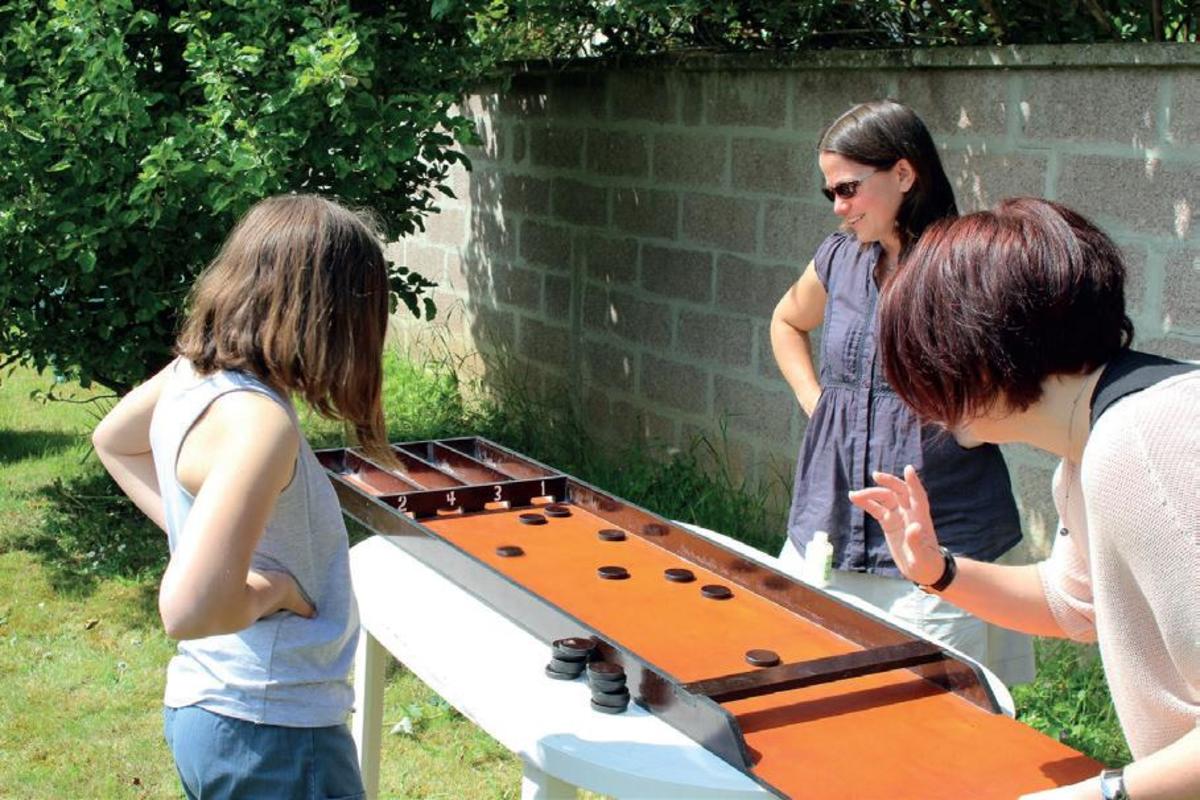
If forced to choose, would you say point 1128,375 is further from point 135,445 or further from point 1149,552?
point 135,445

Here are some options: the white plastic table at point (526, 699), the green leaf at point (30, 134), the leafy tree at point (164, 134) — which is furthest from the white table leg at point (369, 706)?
the green leaf at point (30, 134)

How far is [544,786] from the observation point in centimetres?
266

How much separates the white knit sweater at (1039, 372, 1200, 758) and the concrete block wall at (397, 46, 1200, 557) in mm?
2557

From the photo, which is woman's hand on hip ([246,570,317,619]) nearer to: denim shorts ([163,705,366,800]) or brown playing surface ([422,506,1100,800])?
denim shorts ([163,705,366,800])

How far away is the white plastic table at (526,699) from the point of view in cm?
240

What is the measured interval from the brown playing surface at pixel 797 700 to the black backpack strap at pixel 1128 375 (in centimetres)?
65

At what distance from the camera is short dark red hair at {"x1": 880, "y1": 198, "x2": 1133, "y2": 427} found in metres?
2.11

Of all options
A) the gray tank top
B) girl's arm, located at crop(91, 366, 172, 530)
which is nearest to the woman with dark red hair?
the gray tank top

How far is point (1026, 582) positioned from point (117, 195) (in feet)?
13.6

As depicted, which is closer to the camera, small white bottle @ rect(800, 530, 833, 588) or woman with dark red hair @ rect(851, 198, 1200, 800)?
woman with dark red hair @ rect(851, 198, 1200, 800)

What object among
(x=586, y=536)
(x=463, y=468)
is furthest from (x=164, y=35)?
(x=586, y=536)

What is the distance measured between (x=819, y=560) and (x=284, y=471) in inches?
59.6

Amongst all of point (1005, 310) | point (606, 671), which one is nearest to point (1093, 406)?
point (1005, 310)

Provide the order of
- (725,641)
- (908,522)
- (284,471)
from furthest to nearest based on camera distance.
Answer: (725,641) < (908,522) < (284,471)
